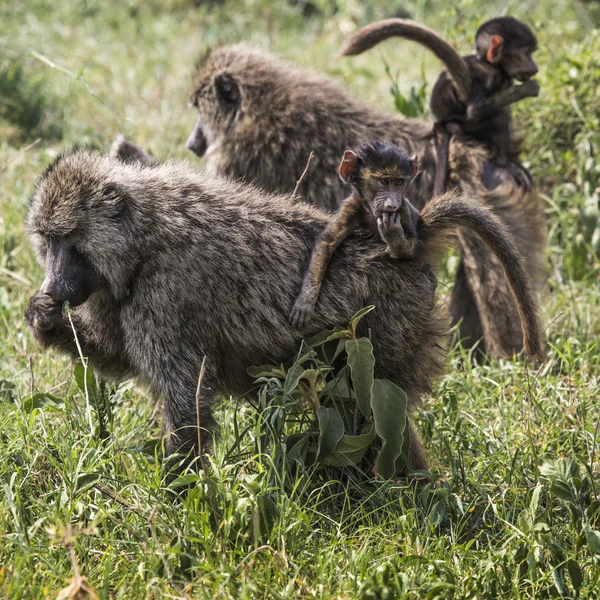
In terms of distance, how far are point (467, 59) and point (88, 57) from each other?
4.12m

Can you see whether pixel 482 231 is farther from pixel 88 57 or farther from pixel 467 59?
pixel 88 57

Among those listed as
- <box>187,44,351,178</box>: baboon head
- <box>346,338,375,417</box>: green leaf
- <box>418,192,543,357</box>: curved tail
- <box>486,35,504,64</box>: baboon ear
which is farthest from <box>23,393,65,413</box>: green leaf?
<box>486,35,504,64</box>: baboon ear

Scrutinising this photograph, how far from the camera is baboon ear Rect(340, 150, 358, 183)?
10.1 feet

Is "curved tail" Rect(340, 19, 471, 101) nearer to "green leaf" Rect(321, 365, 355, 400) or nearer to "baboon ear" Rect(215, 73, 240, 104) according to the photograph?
"baboon ear" Rect(215, 73, 240, 104)

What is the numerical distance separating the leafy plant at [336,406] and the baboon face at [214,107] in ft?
6.62

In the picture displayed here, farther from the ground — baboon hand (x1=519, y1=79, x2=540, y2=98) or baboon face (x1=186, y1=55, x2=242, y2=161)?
baboon hand (x1=519, y1=79, x2=540, y2=98)

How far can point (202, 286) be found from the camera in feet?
10.2

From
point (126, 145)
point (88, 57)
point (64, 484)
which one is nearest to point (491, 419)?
point (64, 484)

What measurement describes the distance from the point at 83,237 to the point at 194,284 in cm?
40

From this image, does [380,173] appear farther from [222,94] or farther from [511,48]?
[222,94]

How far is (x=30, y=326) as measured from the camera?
3246 millimetres

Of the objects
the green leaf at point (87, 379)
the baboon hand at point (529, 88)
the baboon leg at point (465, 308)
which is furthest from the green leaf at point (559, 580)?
the baboon hand at point (529, 88)

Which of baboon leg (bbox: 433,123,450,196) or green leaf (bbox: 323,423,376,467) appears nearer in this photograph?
green leaf (bbox: 323,423,376,467)

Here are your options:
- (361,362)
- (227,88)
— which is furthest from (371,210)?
(227,88)
